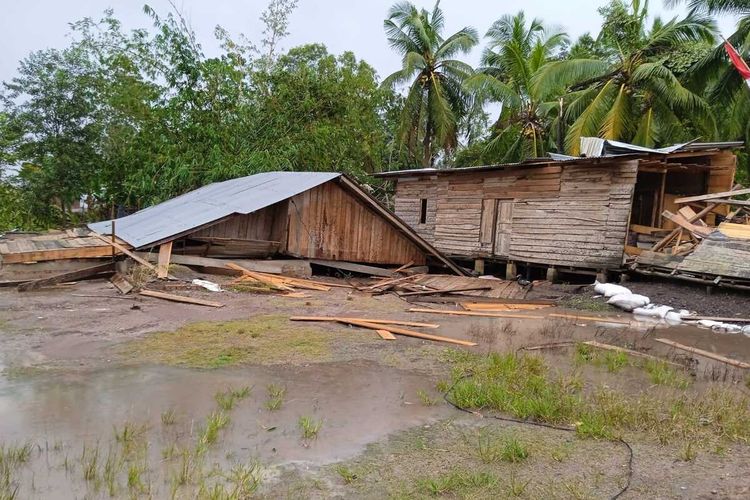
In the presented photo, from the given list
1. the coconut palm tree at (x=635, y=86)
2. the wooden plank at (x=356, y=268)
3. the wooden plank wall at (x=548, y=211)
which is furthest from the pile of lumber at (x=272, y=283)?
the coconut palm tree at (x=635, y=86)

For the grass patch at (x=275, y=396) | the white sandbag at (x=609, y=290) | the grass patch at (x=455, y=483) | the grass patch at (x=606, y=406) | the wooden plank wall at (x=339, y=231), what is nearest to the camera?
the grass patch at (x=455, y=483)

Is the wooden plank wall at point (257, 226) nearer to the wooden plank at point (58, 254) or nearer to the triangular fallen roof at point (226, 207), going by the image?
the triangular fallen roof at point (226, 207)

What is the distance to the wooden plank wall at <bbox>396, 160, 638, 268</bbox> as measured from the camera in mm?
14281

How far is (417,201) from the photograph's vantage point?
67.3 ft

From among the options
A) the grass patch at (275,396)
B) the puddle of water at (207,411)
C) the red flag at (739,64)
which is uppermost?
the red flag at (739,64)

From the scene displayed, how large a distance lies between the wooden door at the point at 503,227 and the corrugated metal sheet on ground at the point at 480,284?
8.73ft

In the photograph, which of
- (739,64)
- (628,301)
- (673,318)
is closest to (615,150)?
(739,64)

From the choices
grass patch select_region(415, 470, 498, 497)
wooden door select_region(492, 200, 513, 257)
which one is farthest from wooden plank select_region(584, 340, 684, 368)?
wooden door select_region(492, 200, 513, 257)

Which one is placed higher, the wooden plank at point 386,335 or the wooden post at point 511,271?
the wooden post at point 511,271

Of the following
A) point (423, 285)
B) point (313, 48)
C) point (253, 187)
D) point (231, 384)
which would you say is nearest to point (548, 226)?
point (423, 285)

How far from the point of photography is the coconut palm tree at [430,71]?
1049 inches

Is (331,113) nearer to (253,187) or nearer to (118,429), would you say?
(253,187)

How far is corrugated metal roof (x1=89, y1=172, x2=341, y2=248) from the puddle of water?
6.59 metres

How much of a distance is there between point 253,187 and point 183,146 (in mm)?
8510
